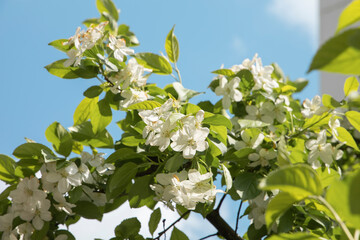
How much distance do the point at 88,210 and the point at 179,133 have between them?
0.29 m

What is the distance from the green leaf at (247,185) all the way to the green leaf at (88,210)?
0.93ft

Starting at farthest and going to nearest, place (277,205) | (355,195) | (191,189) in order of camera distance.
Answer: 1. (191,189)
2. (277,205)
3. (355,195)

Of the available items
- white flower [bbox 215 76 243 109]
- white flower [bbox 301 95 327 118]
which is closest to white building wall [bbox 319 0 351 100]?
white flower [bbox 301 95 327 118]

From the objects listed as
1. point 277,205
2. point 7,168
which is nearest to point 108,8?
point 7,168

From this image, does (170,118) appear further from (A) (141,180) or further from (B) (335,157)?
(B) (335,157)

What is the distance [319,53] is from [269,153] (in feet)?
1.69

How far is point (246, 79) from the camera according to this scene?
95 centimetres

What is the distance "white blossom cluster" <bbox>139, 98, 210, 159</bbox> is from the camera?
2.24 feet

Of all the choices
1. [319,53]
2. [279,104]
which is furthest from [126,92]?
[319,53]

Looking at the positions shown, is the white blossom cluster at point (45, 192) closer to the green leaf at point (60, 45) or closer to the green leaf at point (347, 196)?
the green leaf at point (60, 45)

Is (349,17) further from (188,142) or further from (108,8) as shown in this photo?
(108,8)

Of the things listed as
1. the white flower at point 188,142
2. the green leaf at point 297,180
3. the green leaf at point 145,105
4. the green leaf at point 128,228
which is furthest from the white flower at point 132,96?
the green leaf at point 297,180

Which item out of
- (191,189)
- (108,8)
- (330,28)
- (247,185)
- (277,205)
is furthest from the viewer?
(330,28)

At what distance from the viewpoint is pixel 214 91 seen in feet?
3.22
